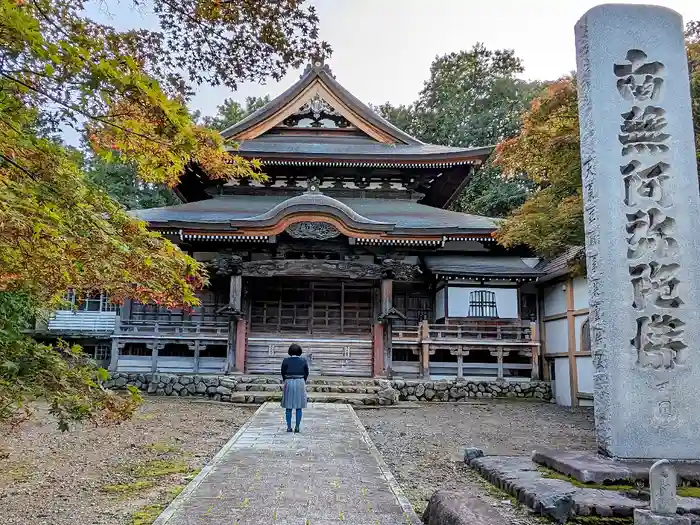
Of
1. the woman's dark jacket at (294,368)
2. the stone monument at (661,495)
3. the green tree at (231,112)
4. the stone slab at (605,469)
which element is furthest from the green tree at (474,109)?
the stone monument at (661,495)

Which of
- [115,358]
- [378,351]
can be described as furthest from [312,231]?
[115,358]

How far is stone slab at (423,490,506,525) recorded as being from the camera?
3.32 m

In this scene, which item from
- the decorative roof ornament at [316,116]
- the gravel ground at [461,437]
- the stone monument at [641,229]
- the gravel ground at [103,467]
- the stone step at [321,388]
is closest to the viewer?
the gravel ground at [103,467]

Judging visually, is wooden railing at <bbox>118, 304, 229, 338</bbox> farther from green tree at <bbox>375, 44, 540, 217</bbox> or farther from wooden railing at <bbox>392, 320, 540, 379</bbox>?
green tree at <bbox>375, 44, 540, 217</bbox>

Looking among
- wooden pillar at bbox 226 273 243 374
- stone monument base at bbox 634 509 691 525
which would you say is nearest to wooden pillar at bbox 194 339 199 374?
wooden pillar at bbox 226 273 243 374

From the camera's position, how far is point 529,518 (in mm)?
4367

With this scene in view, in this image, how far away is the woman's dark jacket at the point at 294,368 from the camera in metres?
7.77

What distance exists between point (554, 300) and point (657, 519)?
492 inches

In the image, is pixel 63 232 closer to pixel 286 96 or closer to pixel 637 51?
pixel 637 51

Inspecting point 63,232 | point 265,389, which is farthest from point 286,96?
point 63,232

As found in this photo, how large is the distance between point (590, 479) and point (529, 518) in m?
0.71

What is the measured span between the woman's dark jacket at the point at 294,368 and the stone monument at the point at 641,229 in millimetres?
3975

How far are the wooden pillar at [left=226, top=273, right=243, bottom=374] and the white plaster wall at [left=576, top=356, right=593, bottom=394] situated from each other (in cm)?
844

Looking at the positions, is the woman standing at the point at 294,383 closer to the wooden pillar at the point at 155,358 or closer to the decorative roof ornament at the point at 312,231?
the decorative roof ornament at the point at 312,231
